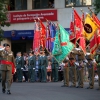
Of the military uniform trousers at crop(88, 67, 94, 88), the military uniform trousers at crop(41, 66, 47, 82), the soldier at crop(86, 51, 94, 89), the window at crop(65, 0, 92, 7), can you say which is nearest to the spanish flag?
the soldier at crop(86, 51, 94, 89)

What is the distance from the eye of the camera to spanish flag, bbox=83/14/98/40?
19.8 meters

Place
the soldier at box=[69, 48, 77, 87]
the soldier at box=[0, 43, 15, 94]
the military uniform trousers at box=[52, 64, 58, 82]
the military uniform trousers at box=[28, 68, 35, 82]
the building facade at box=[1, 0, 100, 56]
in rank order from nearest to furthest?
the soldier at box=[0, 43, 15, 94]
the soldier at box=[69, 48, 77, 87]
the military uniform trousers at box=[52, 64, 58, 82]
the military uniform trousers at box=[28, 68, 35, 82]
the building facade at box=[1, 0, 100, 56]

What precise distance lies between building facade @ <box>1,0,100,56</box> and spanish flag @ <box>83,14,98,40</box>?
13.0m

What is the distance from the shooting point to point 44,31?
24812 mm

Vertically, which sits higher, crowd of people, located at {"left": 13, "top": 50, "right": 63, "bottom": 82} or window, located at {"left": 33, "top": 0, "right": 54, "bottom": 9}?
window, located at {"left": 33, "top": 0, "right": 54, "bottom": 9}

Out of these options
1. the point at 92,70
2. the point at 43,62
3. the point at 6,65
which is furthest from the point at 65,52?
the point at 43,62

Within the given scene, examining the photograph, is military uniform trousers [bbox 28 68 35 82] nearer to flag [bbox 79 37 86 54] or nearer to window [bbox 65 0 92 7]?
flag [bbox 79 37 86 54]

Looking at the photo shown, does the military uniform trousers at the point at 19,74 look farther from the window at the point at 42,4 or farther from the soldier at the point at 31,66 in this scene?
the window at the point at 42,4

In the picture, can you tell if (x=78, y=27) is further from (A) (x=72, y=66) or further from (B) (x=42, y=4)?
(B) (x=42, y=4)

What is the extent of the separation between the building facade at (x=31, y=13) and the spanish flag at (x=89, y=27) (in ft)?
42.7

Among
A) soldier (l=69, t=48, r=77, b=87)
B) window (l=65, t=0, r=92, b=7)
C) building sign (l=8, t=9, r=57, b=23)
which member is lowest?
soldier (l=69, t=48, r=77, b=87)

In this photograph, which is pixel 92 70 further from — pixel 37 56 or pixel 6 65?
pixel 37 56

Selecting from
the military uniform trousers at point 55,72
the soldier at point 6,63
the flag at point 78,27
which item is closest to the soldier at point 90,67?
the flag at point 78,27

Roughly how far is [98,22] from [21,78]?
24.4 ft
